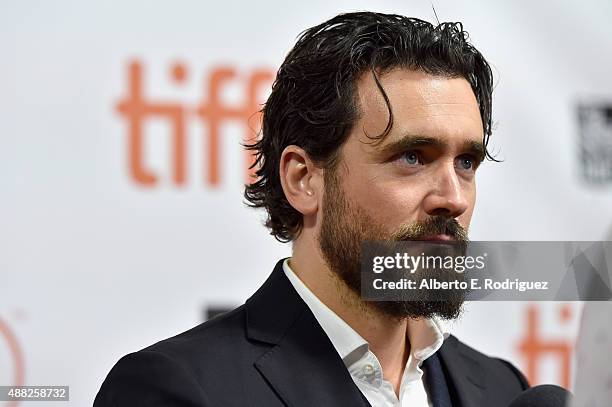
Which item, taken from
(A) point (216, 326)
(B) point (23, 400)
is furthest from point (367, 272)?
(B) point (23, 400)

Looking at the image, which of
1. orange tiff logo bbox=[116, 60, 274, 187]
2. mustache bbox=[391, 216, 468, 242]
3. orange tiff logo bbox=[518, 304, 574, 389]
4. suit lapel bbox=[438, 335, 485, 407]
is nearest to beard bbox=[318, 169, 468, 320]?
mustache bbox=[391, 216, 468, 242]

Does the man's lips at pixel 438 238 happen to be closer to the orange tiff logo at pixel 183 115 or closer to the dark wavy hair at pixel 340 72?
the dark wavy hair at pixel 340 72

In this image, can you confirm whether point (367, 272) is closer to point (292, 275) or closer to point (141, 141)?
point (292, 275)

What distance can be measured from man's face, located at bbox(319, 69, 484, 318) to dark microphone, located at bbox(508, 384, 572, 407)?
0.61 feet

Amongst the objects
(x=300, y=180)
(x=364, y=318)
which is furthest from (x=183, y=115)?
(x=364, y=318)

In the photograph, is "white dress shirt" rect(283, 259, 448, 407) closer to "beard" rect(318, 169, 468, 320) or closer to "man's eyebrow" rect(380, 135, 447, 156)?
"beard" rect(318, 169, 468, 320)

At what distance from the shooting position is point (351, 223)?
89cm

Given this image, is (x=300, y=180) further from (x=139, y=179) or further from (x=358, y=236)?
(x=139, y=179)

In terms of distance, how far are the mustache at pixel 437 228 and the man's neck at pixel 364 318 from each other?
0.37 ft

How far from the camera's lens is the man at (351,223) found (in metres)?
0.84

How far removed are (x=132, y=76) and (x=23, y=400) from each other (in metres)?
0.40

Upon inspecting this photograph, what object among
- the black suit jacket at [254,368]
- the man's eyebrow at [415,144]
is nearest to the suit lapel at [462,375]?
the black suit jacket at [254,368]

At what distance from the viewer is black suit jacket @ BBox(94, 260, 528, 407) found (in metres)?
0.82

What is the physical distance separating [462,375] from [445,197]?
22 cm
